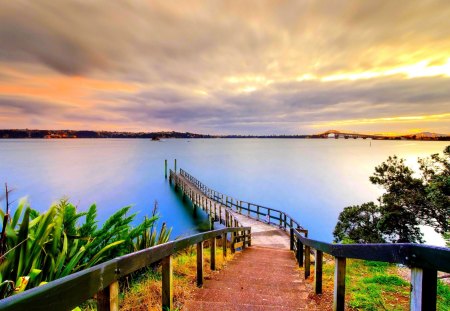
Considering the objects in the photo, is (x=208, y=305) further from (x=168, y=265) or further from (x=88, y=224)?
(x=88, y=224)

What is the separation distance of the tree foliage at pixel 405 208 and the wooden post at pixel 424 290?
509 inches

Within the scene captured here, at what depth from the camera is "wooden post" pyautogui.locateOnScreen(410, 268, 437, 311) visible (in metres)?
1.50

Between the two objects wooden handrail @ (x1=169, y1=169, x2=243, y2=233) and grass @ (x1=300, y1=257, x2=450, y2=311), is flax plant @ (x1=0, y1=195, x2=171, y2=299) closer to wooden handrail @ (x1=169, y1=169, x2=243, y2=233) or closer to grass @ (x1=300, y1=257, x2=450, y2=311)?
grass @ (x1=300, y1=257, x2=450, y2=311)

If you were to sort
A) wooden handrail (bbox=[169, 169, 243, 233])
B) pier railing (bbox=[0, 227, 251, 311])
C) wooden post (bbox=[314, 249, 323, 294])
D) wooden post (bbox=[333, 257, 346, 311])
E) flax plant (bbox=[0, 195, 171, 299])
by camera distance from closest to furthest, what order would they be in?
pier railing (bbox=[0, 227, 251, 311])
flax plant (bbox=[0, 195, 171, 299])
wooden post (bbox=[333, 257, 346, 311])
wooden post (bbox=[314, 249, 323, 294])
wooden handrail (bbox=[169, 169, 243, 233])

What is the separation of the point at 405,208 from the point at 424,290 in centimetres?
1813

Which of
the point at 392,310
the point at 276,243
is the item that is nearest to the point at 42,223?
the point at 392,310

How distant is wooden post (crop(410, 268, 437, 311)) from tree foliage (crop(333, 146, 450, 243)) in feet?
42.4

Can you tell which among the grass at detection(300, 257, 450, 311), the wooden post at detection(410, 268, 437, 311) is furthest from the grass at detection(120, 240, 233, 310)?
the wooden post at detection(410, 268, 437, 311)

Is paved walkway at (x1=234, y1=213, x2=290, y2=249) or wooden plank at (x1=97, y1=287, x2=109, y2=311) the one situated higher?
wooden plank at (x1=97, y1=287, x2=109, y2=311)

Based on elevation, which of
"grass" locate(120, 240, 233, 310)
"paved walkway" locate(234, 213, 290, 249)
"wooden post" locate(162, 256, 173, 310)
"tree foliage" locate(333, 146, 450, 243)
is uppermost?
"wooden post" locate(162, 256, 173, 310)

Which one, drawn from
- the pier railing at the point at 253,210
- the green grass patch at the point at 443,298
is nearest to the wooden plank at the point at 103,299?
the green grass patch at the point at 443,298

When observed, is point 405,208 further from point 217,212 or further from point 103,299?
point 103,299

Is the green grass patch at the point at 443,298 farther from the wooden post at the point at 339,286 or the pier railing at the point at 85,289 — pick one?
the pier railing at the point at 85,289

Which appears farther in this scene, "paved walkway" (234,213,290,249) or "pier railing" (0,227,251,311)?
"paved walkway" (234,213,290,249)
